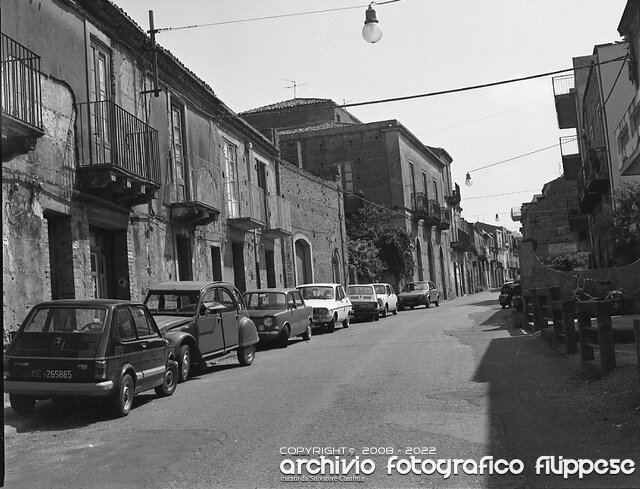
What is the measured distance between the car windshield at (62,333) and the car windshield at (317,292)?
48.5 ft

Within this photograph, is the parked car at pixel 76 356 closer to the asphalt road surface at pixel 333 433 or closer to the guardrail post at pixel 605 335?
the asphalt road surface at pixel 333 433

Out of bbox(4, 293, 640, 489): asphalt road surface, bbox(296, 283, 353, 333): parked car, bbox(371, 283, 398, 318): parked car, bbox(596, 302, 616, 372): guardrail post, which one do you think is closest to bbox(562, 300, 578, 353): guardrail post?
bbox(4, 293, 640, 489): asphalt road surface

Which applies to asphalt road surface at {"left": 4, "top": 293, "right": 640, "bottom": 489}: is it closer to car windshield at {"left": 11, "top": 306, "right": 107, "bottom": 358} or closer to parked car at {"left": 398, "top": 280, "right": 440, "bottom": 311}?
car windshield at {"left": 11, "top": 306, "right": 107, "bottom": 358}

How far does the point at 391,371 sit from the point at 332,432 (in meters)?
4.52

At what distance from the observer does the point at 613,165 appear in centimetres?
2430

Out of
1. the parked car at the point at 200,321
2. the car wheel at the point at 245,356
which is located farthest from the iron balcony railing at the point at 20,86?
the car wheel at the point at 245,356

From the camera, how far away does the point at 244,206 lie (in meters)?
23.9

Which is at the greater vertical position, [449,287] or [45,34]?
[45,34]

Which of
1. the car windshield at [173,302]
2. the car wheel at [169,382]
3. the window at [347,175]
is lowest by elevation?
the car wheel at [169,382]

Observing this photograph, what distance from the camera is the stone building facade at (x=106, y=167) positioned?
12.1 m

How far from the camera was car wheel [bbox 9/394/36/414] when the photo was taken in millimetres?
8383

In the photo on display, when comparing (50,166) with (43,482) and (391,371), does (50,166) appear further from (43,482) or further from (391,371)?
(43,482)

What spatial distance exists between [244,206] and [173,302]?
11.9m

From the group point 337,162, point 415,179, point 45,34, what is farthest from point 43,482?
point 415,179
